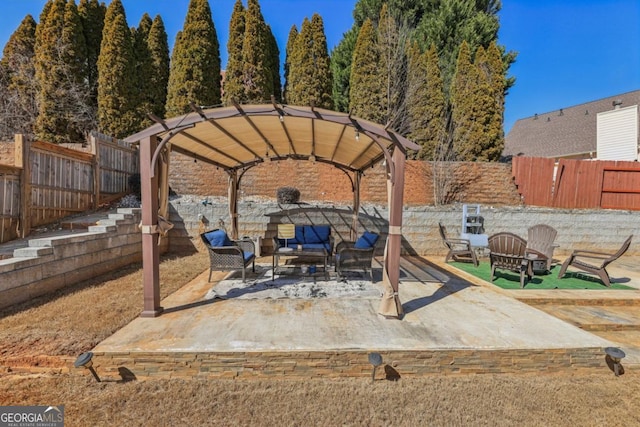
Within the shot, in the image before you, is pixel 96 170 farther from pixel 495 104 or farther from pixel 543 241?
pixel 495 104

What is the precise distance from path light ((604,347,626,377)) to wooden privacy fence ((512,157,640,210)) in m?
9.90

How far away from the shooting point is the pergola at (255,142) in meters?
3.82

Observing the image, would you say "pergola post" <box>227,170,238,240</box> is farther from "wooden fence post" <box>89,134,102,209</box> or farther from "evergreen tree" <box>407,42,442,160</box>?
"evergreen tree" <box>407,42,442,160</box>

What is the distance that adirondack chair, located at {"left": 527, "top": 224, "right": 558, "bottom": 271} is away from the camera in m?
6.49

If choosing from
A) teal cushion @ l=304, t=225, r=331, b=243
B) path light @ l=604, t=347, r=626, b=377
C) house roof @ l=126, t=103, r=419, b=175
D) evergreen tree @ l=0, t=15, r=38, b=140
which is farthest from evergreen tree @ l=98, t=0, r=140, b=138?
path light @ l=604, t=347, r=626, b=377

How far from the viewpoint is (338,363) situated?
116 inches

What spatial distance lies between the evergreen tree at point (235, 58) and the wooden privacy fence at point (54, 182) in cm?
541

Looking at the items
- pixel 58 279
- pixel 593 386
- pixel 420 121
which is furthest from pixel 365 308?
pixel 420 121

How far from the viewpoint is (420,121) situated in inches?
514

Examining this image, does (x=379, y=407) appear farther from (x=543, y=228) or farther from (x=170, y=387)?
(x=543, y=228)

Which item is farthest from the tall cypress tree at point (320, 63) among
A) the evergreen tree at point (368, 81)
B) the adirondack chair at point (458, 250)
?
the adirondack chair at point (458, 250)

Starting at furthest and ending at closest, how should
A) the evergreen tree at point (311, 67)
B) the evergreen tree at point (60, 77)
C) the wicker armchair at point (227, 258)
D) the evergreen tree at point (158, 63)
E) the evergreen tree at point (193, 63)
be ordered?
the evergreen tree at point (158, 63) → the evergreen tree at point (311, 67) → the evergreen tree at point (193, 63) → the evergreen tree at point (60, 77) → the wicker armchair at point (227, 258)

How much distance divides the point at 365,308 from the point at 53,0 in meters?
17.9

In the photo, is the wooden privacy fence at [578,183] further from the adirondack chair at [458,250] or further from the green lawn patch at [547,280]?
the green lawn patch at [547,280]
